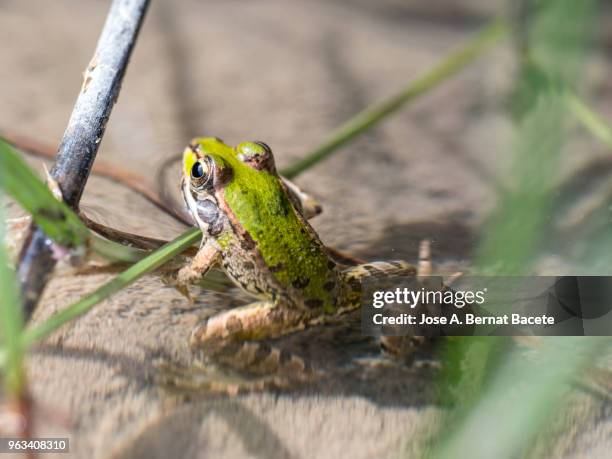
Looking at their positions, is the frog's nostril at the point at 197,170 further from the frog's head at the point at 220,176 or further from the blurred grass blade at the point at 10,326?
the blurred grass blade at the point at 10,326

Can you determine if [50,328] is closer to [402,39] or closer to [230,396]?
[230,396]

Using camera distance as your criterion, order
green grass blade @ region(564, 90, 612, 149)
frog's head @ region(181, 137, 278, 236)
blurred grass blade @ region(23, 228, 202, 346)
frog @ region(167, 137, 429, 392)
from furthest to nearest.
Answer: green grass blade @ region(564, 90, 612, 149) → frog's head @ region(181, 137, 278, 236) → frog @ region(167, 137, 429, 392) → blurred grass blade @ region(23, 228, 202, 346)

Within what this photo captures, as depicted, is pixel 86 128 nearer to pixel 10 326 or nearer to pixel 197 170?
pixel 197 170

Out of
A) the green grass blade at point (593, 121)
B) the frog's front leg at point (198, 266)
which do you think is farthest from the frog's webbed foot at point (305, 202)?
the green grass blade at point (593, 121)

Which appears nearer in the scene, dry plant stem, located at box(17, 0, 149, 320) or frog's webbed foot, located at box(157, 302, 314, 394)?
dry plant stem, located at box(17, 0, 149, 320)

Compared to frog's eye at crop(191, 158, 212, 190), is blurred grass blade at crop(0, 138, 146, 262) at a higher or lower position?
lower

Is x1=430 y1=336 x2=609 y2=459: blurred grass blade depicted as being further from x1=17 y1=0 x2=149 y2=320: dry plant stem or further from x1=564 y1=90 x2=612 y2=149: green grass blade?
x1=564 y1=90 x2=612 y2=149: green grass blade

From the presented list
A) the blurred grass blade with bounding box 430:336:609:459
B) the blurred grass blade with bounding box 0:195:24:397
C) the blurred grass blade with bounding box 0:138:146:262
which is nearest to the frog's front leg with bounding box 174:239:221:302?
the blurred grass blade with bounding box 0:138:146:262
